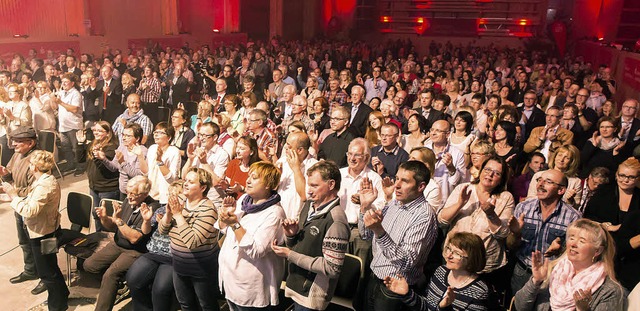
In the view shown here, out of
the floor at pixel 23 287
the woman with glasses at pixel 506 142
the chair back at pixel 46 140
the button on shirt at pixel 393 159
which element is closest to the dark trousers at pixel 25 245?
the floor at pixel 23 287

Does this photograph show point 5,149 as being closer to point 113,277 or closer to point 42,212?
point 42,212

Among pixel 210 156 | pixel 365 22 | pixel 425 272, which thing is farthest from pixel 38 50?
pixel 365 22

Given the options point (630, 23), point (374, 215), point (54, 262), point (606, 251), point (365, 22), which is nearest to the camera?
point (606, 251)

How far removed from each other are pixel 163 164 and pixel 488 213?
3.14 metres

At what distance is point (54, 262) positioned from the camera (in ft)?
14.2

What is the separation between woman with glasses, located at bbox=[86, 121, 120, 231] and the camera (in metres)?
5.32

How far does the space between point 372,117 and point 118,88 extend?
18.4ft

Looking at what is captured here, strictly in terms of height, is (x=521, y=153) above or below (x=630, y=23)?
below

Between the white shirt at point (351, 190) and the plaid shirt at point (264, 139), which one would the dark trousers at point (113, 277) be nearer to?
the white shirt at point (351, 190)

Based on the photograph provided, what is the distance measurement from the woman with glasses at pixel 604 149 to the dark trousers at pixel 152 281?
477 centimetres

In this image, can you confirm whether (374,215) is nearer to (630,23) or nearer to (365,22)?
(630,23)

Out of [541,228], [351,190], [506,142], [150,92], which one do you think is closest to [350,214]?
[351,190]

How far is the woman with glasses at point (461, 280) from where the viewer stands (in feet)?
9.31

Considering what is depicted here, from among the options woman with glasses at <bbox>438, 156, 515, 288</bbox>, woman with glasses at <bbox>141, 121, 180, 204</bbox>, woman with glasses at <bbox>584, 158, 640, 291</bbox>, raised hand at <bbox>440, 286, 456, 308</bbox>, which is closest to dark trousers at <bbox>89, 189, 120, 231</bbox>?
woman with glasses at <bbox>141, 121, 180, 204</bbox>
